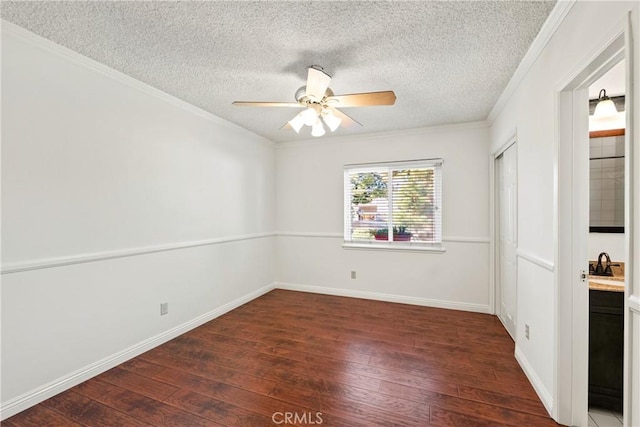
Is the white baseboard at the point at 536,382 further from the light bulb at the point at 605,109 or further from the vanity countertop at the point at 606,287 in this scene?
the light bulb at the point at 605,109

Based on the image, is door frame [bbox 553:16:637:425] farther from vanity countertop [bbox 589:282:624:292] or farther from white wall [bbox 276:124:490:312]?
white wall [bbox 276:124:490:312]

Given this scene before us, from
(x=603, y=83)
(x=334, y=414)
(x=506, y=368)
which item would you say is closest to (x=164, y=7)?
(x=334, y=414)

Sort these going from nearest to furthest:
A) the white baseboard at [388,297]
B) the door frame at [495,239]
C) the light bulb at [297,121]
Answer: the light bulb at [297,121]
the door frame at [495,239]
the white baseboard at [388,297]

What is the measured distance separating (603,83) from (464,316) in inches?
104

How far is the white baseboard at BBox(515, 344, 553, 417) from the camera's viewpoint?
1764 mm

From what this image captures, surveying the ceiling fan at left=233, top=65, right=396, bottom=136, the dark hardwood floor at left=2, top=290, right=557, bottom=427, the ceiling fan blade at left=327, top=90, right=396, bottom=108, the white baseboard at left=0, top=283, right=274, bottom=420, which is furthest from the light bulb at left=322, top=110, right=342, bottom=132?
the white baseboard at left=0, top=283, right=274, bottom=420

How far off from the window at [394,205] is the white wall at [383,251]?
0.11m

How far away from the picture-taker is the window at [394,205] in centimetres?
380

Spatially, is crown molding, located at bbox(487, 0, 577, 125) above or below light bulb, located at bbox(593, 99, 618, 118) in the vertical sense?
above

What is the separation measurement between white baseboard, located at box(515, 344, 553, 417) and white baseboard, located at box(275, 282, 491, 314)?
1.17 metres

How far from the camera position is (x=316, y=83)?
6.39 feet

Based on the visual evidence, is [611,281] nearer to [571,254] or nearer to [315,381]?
[571,254]

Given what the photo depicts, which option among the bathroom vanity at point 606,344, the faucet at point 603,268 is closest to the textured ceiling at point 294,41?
the faucet at point 603,268

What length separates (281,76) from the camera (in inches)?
93.0
